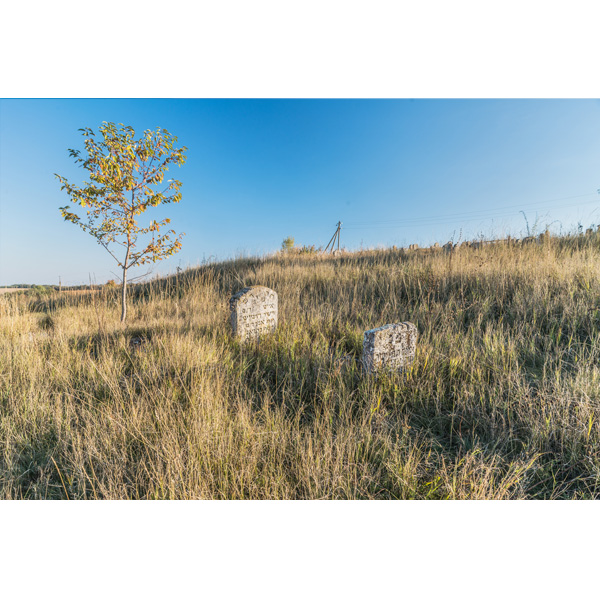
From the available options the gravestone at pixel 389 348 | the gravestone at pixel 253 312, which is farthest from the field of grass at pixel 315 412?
the gravestone at pixel 253 312

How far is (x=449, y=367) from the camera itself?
9.47 ft

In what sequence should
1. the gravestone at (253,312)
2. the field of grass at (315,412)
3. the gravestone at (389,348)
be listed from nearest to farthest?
the field of grass at (315,412), the gravestone at (389,348), the gravestone at (253,312)

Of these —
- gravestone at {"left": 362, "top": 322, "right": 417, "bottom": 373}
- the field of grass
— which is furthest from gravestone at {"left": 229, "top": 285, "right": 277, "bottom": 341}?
gravestone at {"left": 362, "top": 322, "right": 417, "bottom": 373}

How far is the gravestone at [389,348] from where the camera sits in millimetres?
2762

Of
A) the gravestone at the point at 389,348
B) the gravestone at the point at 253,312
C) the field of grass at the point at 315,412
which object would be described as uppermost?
the gravestone at the point at 253,312

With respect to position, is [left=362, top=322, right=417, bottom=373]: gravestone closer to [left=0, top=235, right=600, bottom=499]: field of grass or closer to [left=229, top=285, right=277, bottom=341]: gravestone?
[left=0, top=235, right=600, bottom=499]: field of grass

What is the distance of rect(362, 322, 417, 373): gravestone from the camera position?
276 centimetres

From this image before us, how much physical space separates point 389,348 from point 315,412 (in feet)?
3.14

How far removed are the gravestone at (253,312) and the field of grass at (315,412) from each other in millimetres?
255

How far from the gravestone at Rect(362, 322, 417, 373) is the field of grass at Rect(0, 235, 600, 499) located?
0.48 ft

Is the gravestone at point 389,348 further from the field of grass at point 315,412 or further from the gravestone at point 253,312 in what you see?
the gravestone at point 253,312

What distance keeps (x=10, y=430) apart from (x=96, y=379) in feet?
2.55

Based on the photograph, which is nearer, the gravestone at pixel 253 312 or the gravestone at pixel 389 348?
the gravestone at pixel 389 348

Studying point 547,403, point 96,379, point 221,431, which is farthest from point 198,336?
point 547,403
